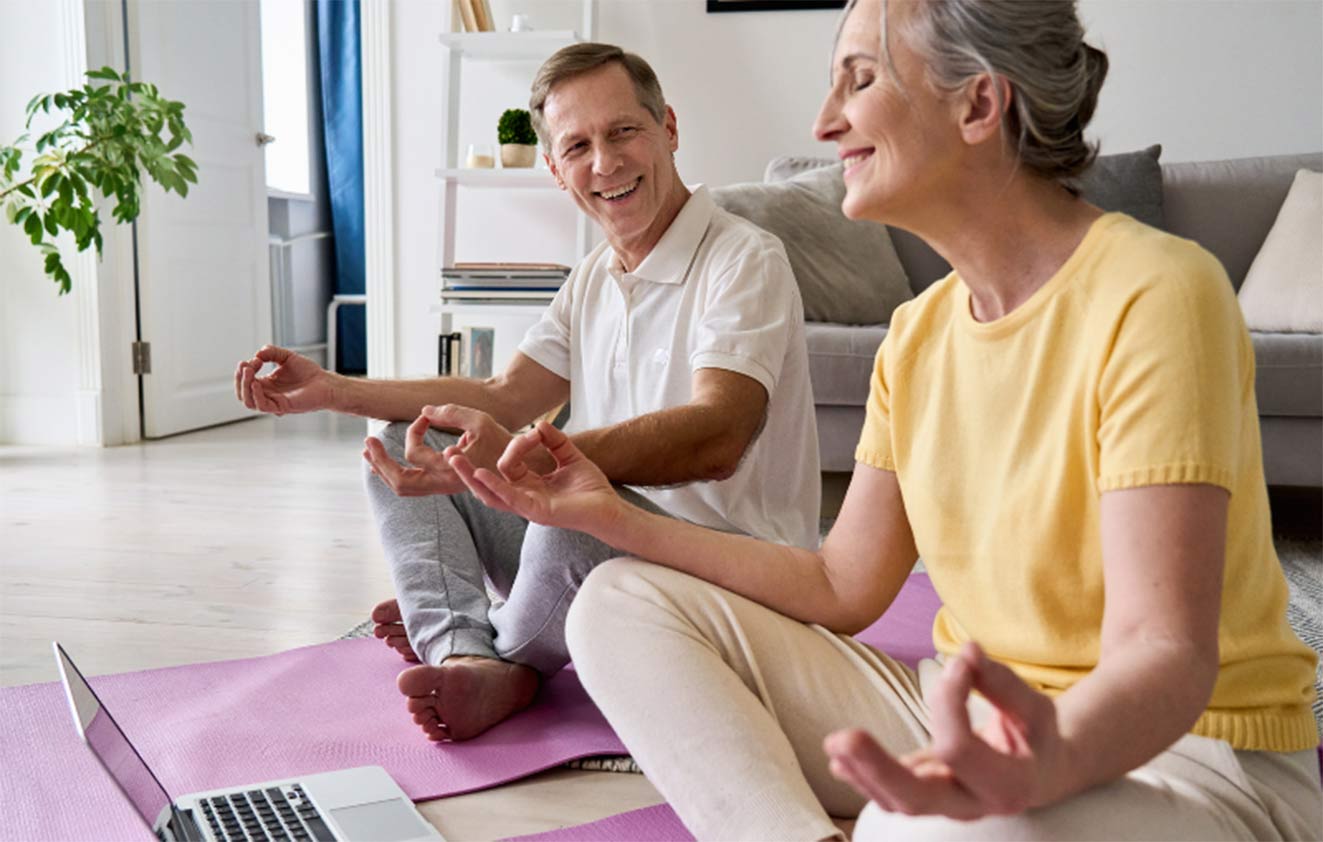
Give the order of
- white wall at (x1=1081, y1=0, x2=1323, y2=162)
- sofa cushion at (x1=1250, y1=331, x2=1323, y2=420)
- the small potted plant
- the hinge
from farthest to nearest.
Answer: the hinge < the small potted plant < white wall at (x1=1081, y1=0, x2=1323, y2=162) < sofa cushion at (x1=1250, y1=331, x2=1323, y2=420)

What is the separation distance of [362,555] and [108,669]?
84cm

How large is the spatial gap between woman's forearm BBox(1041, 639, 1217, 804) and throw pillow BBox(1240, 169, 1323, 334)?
2.59m

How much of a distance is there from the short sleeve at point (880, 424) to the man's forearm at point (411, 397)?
2.80ft

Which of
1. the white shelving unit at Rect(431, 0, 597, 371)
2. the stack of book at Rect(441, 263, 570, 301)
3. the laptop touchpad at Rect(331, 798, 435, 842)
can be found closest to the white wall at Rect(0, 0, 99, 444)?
the white shelving unit at Rect(431, 0, 597, 371)

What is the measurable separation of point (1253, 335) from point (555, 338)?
5.98ft

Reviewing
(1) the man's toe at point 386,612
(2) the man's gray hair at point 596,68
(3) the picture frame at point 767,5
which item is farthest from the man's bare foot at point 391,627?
(3) the picture frame at point 767,5

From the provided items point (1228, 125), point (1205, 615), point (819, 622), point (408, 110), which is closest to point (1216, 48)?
point (1228, 125)

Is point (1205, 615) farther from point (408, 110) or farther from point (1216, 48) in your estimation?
point (408, 110)

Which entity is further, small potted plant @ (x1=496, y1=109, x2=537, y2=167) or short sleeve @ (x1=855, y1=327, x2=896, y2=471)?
small potted plant @ (x1=496, y1=109, x2=537, y2=167)

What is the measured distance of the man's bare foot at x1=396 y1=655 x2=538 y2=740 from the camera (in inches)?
58.4

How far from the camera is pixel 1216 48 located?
3.71 meters

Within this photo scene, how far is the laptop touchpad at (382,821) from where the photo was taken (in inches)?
49.6

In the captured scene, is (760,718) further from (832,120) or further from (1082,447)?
(832,120)

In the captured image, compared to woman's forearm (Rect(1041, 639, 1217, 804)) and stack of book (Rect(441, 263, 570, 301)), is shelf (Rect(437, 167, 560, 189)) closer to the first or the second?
stack of book (Rect(441, 263, 570, 301))
